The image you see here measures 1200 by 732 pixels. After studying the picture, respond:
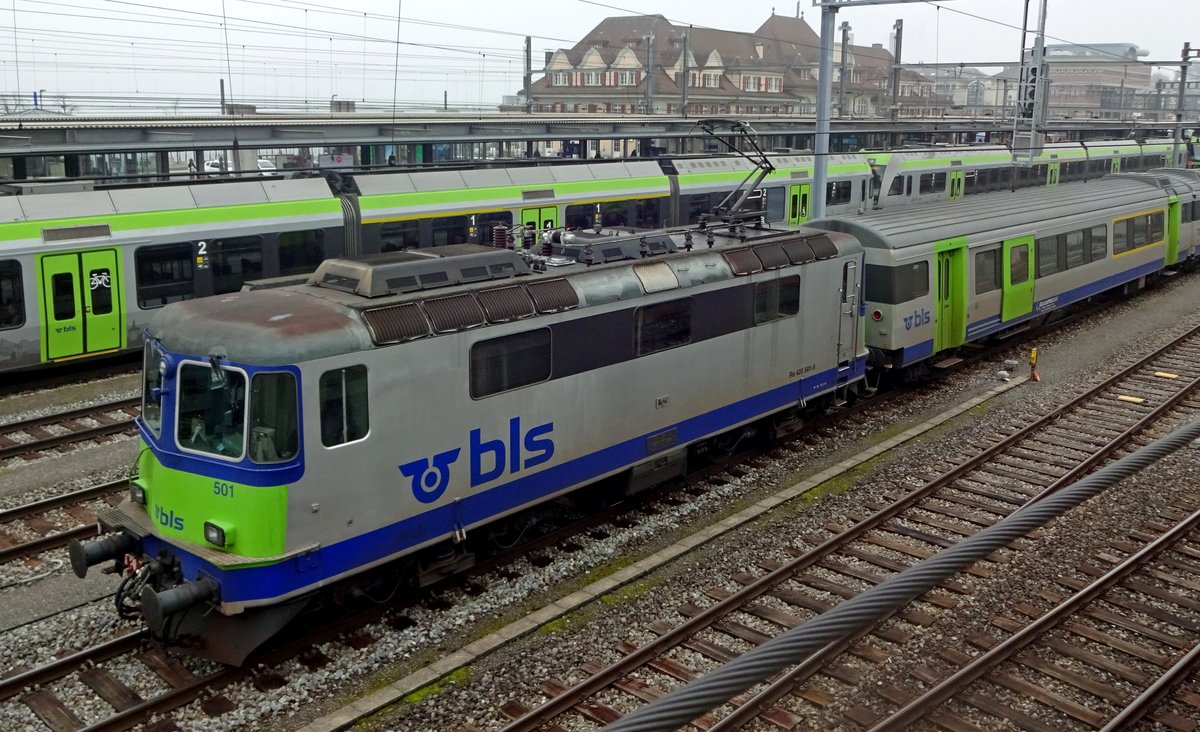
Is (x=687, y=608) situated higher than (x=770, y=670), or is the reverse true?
(x=770, y=670)

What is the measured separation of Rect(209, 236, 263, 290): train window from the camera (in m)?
17.8

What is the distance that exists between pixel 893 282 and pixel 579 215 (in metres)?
9.33

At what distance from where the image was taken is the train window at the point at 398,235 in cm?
2006

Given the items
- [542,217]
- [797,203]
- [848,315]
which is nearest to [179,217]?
[542,217]

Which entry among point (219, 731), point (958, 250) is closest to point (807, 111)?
point (958, 250)

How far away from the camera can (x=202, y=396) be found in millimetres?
8250

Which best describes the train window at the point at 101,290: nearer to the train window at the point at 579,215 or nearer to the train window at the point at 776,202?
the train window at the point at 579,215

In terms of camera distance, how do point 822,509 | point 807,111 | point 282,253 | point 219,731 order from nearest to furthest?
1. point 219,731
2. point 822,509
3. point 282,253
4. point 807,111

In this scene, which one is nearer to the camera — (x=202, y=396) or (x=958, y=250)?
(x=202, y=396)

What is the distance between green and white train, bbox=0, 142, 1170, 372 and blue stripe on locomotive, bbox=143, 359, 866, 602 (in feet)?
11.2

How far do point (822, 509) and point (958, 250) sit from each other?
763 cm

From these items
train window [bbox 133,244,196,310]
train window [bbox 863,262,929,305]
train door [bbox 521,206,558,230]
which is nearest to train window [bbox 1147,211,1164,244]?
train window [bbox 863,262,929,305]

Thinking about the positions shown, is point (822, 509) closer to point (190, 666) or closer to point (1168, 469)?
point (1168, 469)

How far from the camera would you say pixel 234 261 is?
18.0 metres
